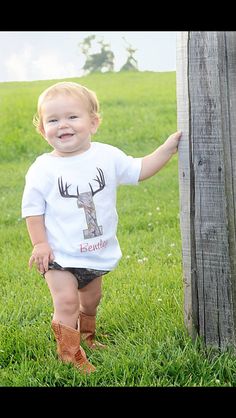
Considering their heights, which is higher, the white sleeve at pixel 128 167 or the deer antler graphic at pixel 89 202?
the white sleeve at pixel 128 167

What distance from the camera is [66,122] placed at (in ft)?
12.6

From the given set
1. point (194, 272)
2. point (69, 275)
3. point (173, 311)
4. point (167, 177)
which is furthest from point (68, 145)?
point (167, 177)

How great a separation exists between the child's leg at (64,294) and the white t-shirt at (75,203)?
8cm

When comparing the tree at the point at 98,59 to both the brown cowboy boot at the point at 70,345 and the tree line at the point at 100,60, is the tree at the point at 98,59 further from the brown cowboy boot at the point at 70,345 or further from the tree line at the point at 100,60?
the brown cowboy boot at the point at 70,345

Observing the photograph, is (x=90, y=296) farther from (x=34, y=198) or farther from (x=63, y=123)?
(x=63, y=123)

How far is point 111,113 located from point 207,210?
8.58m

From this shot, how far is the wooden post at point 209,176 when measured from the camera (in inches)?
143

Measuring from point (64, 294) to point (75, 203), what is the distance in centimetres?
48

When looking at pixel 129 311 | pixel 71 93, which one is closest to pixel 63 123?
pixel 71 93

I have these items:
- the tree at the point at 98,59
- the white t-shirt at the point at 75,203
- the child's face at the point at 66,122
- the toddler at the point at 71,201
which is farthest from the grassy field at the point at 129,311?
the tree at the point at 98,59

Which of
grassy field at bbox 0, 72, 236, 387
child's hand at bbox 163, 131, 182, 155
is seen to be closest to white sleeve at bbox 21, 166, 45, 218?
child's hand at bbox 163, 131, 182, 155

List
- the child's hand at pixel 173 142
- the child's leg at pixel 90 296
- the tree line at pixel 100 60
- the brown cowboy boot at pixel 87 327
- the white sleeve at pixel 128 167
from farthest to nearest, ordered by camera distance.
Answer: the tree line at pixel 100 60 < the brown cowboy boot at pixel 87 327 < the child's leg at pixel 90 296 < the white sleeve at pixel 128 167 < the child's hand at pixel 173 142

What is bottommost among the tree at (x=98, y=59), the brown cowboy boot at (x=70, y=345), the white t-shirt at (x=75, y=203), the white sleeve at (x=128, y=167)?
the brown cowboy boot at (x=70, y=345)

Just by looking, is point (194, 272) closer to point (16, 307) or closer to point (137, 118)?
point (16, 307)
